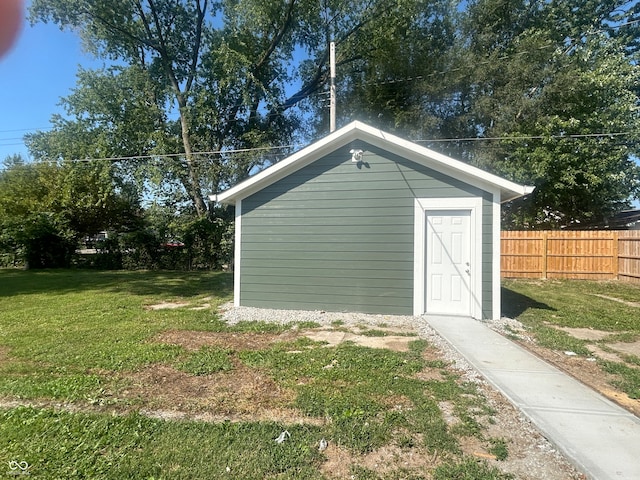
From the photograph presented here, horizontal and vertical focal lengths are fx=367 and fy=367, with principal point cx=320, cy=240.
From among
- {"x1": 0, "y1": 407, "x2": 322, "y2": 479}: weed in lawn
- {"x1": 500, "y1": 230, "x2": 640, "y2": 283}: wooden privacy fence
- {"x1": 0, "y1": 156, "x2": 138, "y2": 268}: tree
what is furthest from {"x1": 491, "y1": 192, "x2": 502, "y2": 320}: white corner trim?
{"x1": 0, "y1": 156, "x2": 138, "y2": 268}: tree

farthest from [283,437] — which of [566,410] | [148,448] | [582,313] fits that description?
[582,313]

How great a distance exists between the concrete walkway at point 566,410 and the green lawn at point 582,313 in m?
0.68

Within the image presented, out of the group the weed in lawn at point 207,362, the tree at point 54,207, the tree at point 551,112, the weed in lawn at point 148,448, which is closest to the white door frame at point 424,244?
the weed in lawn at point 207,362

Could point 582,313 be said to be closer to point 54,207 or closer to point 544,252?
point 544,252

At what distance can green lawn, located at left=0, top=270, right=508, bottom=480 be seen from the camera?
2.40 m

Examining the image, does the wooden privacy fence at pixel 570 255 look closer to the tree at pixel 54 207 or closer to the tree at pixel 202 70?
the tree at pixel 202 70

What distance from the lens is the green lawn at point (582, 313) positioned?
467 cm

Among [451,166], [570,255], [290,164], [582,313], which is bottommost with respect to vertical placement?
[582,313]

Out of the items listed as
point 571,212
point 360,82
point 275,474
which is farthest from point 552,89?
point 275,474

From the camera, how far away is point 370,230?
7.28 metres

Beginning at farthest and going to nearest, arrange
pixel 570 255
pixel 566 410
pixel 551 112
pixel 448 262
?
pixel 551 112 < pixel 570 255 < pixel 448 262 < pixel 566 410

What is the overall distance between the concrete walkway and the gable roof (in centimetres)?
297

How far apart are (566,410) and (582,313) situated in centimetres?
585

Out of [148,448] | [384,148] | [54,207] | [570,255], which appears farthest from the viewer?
[54,207]
